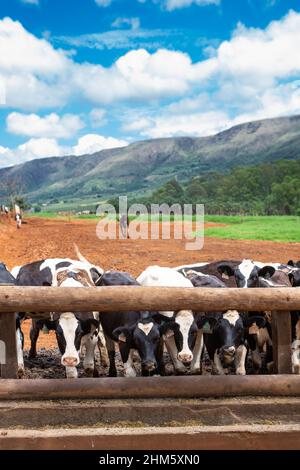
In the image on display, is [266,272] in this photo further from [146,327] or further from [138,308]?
[138,308]

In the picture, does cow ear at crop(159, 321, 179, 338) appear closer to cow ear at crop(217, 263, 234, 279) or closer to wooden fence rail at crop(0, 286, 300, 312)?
wooden fence rail at crop(0, 286, 300, 312)

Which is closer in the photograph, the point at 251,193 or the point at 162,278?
the point at 162,278

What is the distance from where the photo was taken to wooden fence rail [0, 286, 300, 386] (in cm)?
538

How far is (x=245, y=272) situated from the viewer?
9211 mm

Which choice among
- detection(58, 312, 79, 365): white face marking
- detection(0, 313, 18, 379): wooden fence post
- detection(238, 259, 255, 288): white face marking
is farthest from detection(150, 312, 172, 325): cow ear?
detection(238, 259, 255, 288): white face marking

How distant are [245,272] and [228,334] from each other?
279cm

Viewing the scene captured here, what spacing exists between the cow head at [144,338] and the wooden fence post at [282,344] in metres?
1.34

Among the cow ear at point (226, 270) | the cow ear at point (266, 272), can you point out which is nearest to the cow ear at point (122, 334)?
the cow ear at point (266, 272)

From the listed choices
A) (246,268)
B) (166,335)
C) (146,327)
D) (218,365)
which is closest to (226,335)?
(218,365)

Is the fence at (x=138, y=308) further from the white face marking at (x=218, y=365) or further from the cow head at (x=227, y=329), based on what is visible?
the white face marking at (x=218, y=365)

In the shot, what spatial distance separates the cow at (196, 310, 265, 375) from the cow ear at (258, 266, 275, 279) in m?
Answer: 1.88
